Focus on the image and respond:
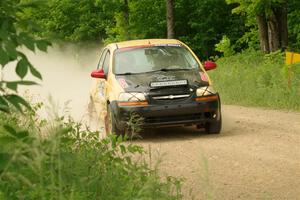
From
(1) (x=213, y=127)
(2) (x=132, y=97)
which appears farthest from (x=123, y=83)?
(1) (x=213, y=127)

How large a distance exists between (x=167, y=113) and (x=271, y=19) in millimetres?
17136

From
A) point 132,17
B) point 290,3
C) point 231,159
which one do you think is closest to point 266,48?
point 290,3

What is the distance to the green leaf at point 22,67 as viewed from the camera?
13.0ft

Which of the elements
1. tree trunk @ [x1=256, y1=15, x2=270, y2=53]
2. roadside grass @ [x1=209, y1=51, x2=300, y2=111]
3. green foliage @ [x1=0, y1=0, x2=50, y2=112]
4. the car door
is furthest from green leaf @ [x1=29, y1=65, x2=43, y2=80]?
tree trunk @ [x1=256, y1=15, x2=270, y2=53]

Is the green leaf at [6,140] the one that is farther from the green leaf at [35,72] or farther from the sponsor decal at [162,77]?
the sponsor decal at [162,77]

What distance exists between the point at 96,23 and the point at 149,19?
731cm

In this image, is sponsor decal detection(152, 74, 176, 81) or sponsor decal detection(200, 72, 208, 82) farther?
sponsor decal detection(200, 72, 208, 82)

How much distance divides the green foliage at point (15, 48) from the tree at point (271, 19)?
72.7 ft

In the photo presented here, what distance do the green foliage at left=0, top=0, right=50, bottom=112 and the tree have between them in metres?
22.2

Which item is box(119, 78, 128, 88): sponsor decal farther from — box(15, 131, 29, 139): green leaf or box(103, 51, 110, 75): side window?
box(15, 131, 29, 139): green leaf

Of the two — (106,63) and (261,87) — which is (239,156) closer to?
(106,63)

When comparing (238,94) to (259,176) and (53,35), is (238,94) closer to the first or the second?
(259,176)

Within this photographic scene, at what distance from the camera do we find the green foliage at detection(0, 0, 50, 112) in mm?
3945

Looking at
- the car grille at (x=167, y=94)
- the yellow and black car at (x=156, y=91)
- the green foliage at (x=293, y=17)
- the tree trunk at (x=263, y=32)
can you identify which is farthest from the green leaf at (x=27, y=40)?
the green foliage at (x=293, y=17)
